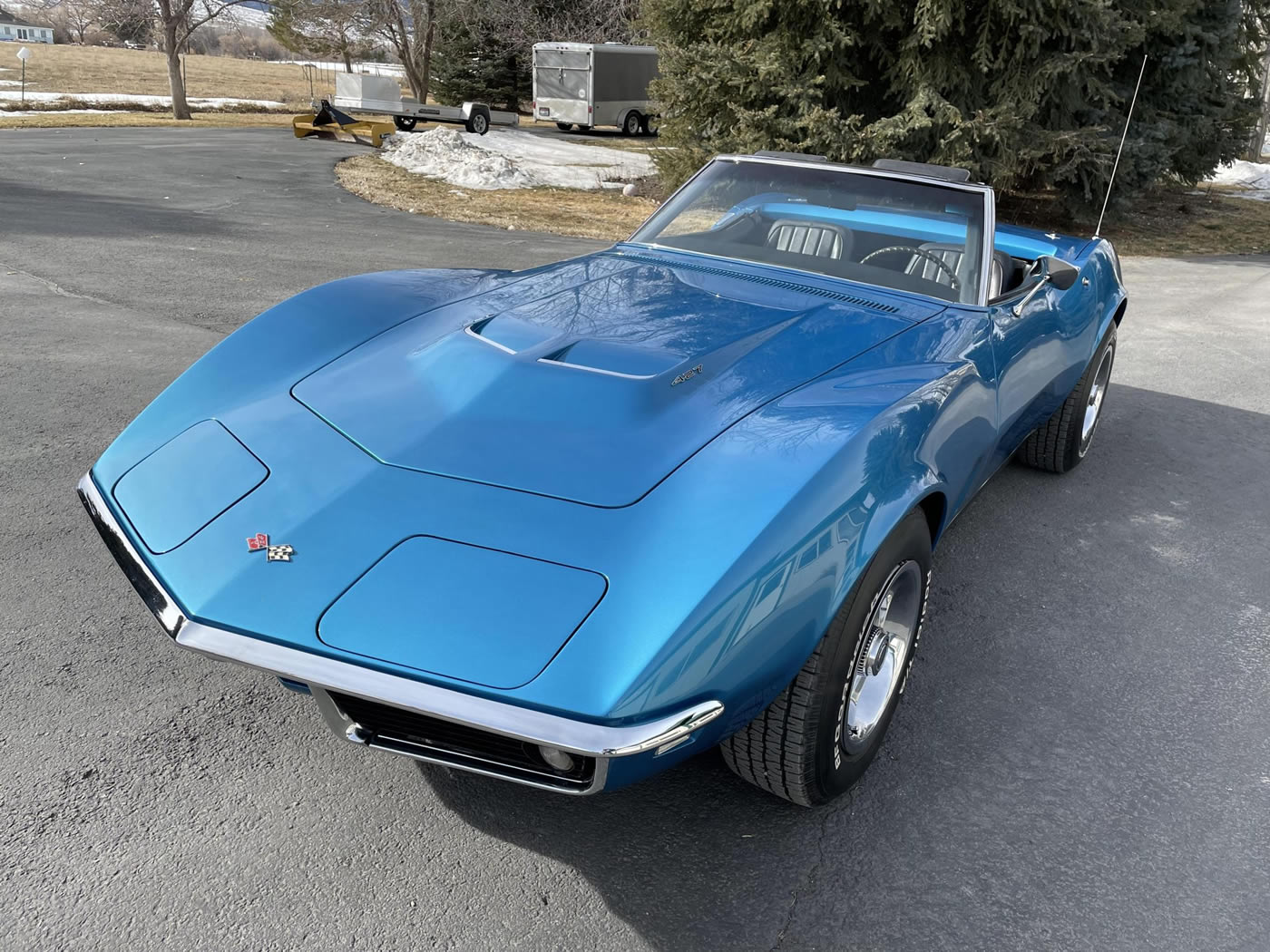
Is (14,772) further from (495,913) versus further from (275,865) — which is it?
(495,913)

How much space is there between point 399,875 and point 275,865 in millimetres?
268

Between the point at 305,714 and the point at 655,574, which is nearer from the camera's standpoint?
the point at 655,574

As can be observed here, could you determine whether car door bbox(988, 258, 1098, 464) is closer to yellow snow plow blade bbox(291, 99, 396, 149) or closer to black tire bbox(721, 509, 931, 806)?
black tire bbox(721, 509, 931, 806)

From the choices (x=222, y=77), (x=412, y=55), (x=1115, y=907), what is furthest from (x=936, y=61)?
(x=222, y=77)

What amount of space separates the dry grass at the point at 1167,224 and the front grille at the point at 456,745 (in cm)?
1264

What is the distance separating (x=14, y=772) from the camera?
7.75ft

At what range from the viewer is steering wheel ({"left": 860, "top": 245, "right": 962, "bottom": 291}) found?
3.39m

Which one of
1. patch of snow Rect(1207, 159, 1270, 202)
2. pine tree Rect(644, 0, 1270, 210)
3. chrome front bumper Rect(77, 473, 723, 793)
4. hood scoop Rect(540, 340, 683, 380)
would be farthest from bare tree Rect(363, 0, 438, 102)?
chrome front bumper Rect(77, 473, 723, 793)

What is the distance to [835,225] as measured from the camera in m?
3.69

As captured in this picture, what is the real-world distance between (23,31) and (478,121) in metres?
122

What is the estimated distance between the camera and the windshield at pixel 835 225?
347 cm

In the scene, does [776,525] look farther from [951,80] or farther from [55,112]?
[55,112]

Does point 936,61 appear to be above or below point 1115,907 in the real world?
above

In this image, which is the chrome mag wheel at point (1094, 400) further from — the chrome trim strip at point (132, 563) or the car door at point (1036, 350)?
the chrome trim strip at point (132, 563)
